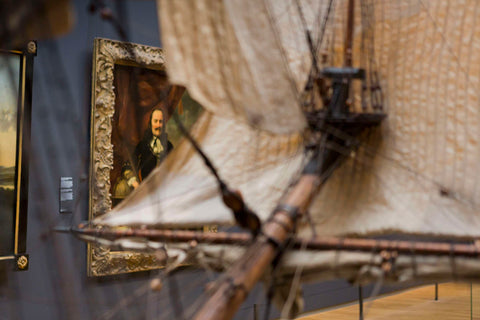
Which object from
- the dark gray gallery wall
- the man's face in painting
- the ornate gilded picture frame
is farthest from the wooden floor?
the ornate gilded picture frame

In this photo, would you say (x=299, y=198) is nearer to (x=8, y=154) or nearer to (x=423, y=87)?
(x=423, y=87)

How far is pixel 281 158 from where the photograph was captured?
6.21ft

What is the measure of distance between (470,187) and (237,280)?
32.1 inches

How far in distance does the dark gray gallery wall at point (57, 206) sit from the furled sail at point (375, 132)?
310mm

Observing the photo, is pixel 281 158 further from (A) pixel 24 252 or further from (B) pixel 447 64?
(A) pixel 24 252

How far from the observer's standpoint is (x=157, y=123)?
261 centimetres

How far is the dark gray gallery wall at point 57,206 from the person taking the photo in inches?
80.7

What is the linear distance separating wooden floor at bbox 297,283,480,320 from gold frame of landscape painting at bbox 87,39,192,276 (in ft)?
3.80

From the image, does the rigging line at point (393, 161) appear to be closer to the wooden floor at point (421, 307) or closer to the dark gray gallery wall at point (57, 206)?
the dark gray gallery wall at point (57, 206)

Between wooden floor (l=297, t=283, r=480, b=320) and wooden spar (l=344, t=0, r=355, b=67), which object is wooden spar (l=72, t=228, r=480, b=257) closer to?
wooden spar (l=344, t=0, r=355, b=67)

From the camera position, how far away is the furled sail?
137 cm

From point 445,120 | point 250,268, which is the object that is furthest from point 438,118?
point 250,268

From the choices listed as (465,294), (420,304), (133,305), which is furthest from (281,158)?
(420,304)

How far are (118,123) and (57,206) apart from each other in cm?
45
